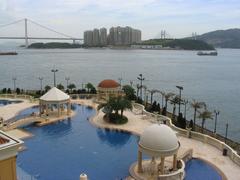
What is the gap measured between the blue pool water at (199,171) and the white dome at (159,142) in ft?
9.17

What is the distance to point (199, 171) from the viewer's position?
21.5 m

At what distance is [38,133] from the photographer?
2978 cm

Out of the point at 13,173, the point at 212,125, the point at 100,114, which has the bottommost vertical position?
the point at 212,125

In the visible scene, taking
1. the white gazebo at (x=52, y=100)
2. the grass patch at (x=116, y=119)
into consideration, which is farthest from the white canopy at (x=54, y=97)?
the grass patch at (x=116, y=119)

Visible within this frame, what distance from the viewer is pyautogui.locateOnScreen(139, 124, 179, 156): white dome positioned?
19250mm

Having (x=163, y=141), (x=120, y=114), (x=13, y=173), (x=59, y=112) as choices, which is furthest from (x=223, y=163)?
(x=59, y=112)

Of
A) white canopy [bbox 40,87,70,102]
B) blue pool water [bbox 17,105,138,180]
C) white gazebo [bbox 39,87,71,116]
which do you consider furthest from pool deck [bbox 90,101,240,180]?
white canopy [bbox 40,87,70,102]

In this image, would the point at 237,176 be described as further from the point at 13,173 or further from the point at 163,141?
the point at 13,173

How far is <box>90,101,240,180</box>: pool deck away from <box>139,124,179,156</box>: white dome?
190 inches

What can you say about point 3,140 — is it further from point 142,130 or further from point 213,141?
point 142,130

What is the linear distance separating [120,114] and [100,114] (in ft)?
10.6

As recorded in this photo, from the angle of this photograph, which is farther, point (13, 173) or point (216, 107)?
point (216, 107)

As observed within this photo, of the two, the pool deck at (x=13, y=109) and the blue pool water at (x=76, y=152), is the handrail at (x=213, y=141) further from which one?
the pool deck at (x=13, y=109)

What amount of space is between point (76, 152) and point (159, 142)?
8.46 m
